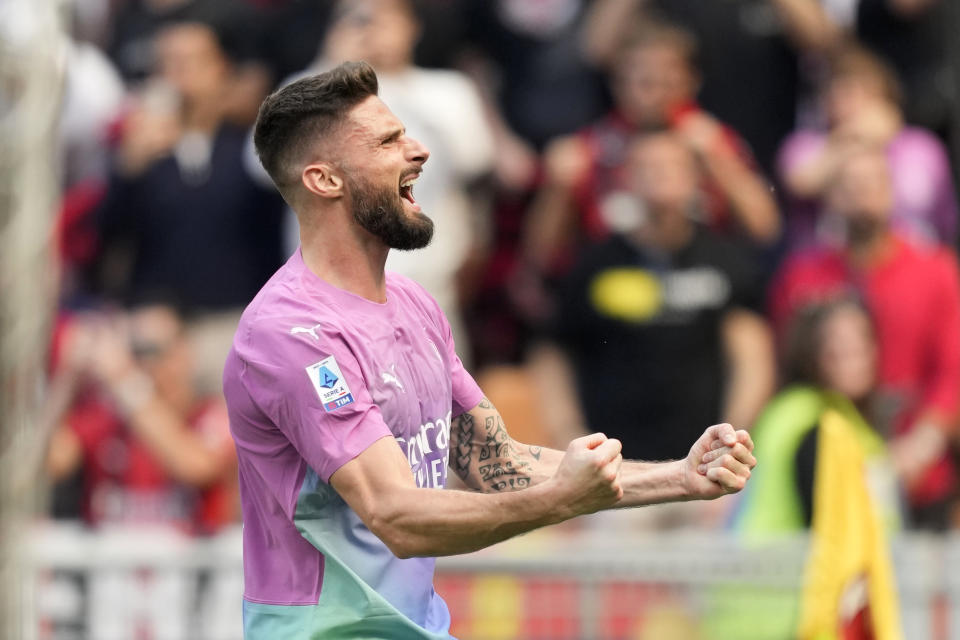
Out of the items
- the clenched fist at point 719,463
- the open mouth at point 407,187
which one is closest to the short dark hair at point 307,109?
the open mouth at point 407,187

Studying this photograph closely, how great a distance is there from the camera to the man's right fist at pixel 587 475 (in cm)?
336

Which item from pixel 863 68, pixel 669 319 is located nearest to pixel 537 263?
pixel 669 319

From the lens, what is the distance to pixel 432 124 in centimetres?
834

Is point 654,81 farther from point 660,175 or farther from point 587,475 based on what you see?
point 587,475

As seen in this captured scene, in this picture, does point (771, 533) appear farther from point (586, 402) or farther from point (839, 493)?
point (586, 402)

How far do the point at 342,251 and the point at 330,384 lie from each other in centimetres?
41

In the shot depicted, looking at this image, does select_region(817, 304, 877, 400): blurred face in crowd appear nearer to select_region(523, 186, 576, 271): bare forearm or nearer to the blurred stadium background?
the blurred stadium background

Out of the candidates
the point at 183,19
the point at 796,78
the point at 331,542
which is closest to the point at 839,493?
the point at 331,542

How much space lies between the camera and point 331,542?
12.3 feet

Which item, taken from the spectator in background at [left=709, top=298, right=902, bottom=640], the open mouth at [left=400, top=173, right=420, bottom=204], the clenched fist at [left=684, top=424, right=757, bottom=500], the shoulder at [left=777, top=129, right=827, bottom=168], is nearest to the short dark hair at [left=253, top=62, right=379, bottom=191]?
the open mouth at [left=400, top=173, right=420, bottom=204]

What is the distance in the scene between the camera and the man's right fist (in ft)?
11.0

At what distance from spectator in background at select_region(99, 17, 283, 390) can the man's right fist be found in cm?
557

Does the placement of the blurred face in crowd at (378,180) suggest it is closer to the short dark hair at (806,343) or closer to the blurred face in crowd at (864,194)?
the short dark hair at (806,343)

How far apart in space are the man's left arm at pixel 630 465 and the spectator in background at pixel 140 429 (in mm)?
4371
